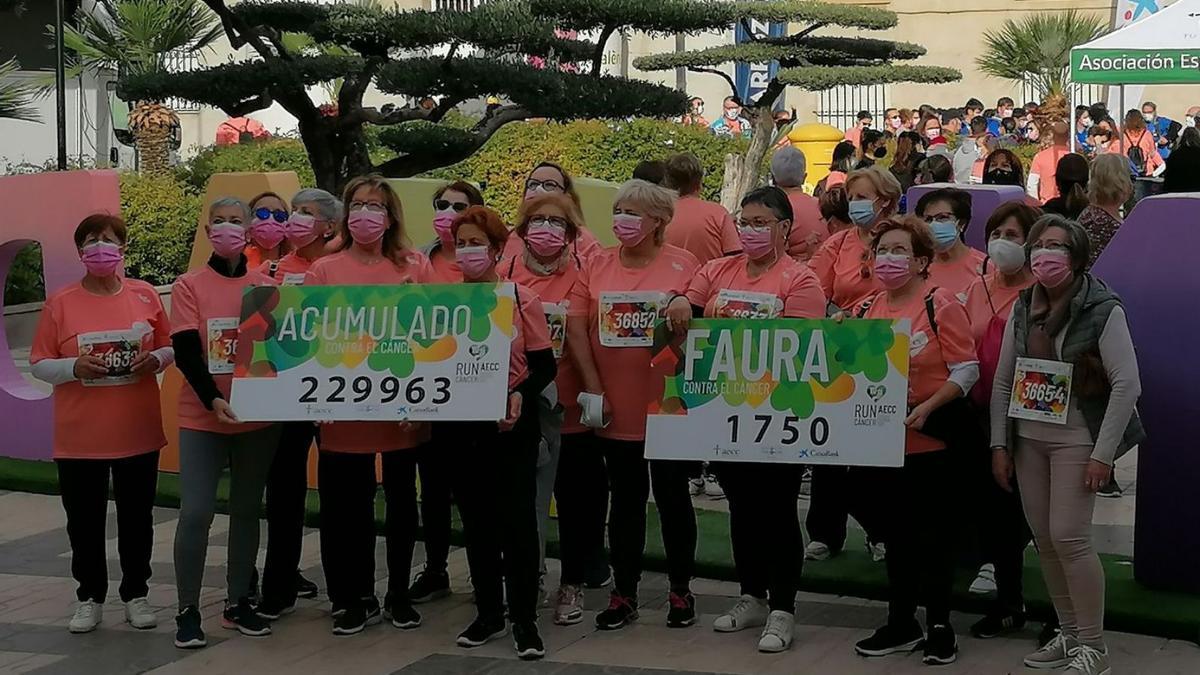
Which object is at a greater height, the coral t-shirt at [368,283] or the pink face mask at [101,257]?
the pink face mask at [101,257]

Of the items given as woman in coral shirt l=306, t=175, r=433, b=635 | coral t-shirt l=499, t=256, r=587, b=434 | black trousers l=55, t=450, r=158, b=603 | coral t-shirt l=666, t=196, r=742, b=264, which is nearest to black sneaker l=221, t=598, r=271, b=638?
woman in coral shirt l=306, t=175, r=433, b=635

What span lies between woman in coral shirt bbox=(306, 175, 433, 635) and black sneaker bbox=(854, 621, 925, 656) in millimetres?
1878

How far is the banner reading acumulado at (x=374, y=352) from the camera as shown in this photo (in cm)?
681

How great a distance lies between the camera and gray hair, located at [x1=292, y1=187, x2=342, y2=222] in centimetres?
802

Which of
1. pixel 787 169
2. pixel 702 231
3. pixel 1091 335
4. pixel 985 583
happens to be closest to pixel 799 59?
pixel 787 169

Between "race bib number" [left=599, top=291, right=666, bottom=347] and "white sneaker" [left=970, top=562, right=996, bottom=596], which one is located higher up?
"race bib number" [left=599, top=291, right=666, bottom=347]

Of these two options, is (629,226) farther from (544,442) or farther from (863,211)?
(863,211)

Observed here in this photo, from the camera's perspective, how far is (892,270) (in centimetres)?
659

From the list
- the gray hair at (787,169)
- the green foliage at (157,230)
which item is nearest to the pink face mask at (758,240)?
the gray hair at (787,169)

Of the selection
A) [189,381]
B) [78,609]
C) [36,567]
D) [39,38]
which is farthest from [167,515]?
[39,38]

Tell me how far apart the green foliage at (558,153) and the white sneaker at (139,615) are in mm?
12477

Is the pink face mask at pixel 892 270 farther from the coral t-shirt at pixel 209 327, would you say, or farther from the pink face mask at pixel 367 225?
the coral t-shirt at pixel 209 327

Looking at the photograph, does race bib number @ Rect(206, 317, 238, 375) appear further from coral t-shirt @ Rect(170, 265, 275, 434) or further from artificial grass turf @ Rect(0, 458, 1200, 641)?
artificial grass turf @ Rect(0, 458, 1200, 641)

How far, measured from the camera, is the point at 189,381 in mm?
6977
